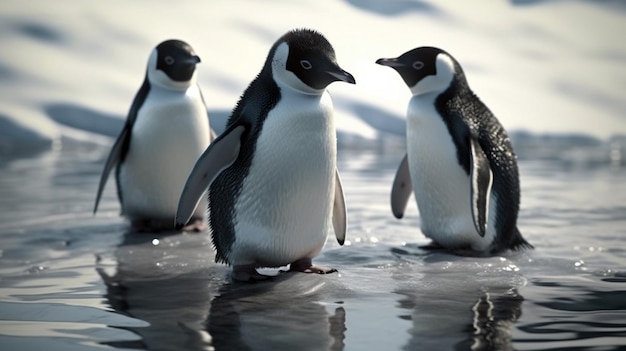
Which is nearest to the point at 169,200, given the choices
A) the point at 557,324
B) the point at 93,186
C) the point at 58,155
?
the point at 557,324

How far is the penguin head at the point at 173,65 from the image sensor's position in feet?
14.2

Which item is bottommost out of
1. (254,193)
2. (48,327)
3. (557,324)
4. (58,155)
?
(58,155)

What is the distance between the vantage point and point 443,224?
387 centimetres

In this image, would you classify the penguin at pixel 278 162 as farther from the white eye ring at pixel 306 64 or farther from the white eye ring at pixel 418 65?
the white eye ring at pixel 418 65

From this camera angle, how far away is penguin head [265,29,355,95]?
2.93 meters

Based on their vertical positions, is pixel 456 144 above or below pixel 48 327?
above

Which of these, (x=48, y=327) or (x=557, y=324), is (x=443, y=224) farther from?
(x=48, y=327)

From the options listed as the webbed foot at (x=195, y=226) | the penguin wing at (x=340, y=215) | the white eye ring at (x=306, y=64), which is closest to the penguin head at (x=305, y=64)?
the white eye ring at (x=306, y=64)

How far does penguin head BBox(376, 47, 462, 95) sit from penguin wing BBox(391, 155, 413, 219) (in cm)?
50

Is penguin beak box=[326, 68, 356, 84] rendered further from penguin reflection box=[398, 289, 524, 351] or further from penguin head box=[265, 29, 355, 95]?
penguin reflection box=[398, 289, 524, 351]

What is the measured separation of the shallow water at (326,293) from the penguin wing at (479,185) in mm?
186

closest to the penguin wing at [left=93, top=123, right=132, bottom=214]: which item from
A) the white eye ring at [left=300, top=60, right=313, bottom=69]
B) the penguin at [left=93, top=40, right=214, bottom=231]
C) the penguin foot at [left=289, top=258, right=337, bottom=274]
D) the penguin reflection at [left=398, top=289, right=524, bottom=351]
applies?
the penguin at [left=93, top=40, right=214, bottom=231]

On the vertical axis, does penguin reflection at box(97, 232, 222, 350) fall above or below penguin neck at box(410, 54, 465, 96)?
below

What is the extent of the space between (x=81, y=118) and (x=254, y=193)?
13.8 meters
